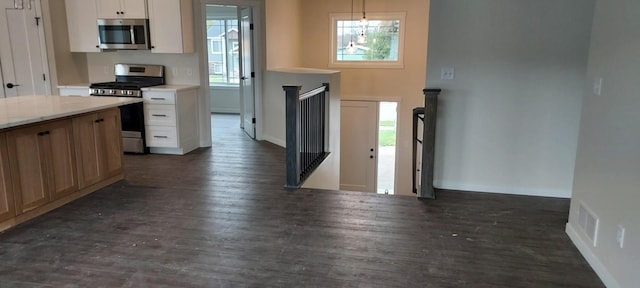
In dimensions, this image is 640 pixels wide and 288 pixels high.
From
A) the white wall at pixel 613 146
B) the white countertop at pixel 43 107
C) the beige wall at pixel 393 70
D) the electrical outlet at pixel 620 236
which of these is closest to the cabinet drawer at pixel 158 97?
the white countertop at pixel 43 107

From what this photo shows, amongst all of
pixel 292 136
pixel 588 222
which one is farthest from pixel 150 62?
pixel 588 222

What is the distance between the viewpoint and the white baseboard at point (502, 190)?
4074mm

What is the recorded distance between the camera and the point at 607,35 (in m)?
2.78

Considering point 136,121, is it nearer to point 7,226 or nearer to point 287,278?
point 7,226

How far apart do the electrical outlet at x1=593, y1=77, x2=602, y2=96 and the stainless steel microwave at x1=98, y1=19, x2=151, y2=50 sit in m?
4.92

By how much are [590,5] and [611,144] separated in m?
1.65

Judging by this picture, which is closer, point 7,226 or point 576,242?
point 576,242

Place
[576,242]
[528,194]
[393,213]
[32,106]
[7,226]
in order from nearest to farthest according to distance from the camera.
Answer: [576,242], [7,226], [393,213], [32,106], [528,194]

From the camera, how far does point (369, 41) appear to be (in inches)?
327

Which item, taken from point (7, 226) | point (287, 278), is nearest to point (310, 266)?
point (287, 278)

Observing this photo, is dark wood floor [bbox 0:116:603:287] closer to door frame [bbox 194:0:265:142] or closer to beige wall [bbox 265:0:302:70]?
door frame [bbox 194:0:265:142]

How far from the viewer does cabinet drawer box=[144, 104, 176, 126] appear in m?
5.55

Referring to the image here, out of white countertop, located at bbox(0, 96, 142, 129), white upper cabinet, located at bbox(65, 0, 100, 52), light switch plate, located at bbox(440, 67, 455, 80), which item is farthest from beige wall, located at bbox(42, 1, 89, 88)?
light switch plate, located at bbox(440, 67, 455, 80)

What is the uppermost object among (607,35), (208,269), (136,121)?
(607,35)
